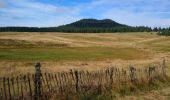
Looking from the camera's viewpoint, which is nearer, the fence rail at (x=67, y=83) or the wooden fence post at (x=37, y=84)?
the fence rail at (x=67, y=83)

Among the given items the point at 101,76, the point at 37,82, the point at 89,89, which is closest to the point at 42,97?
the point at 37,82

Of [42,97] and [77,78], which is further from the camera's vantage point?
[77,78]

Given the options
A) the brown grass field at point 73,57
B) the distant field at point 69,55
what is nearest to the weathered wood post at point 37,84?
the brown grass field at point 73,57

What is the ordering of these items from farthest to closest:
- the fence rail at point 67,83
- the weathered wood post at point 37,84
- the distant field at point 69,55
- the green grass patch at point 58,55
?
the green grass patch at point 58,55
the distant field at point 69,55
the weathered wood post at point 37,84
the fence rail at point 67,83

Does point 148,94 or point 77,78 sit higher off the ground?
point 77,78

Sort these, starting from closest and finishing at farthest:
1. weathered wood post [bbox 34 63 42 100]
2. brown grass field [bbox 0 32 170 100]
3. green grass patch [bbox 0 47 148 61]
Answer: weathered wood post [bbox 34 63 42 100], brown grass field [bbox 0 32 170 100], green grass patch [bbox 0 47 148 61]

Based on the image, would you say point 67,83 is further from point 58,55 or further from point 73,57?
point 58,55

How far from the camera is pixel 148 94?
17.5m

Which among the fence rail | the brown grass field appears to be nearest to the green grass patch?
the brown grass field

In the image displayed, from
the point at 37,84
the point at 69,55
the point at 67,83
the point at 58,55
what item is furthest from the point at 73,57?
the point at 37,84

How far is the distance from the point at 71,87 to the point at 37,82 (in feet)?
5.84

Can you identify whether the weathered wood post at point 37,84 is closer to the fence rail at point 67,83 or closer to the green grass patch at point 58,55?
the fence rail at point 67,83

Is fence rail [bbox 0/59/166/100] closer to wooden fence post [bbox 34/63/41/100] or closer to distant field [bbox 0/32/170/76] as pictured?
wooden fence post [bbox 34/63/41/100]

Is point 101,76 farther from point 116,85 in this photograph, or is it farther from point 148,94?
point 148,94
